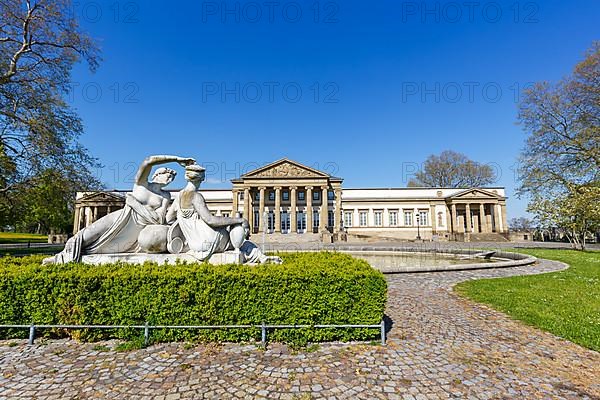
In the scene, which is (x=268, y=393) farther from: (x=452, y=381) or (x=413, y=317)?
(x=413, y=317)

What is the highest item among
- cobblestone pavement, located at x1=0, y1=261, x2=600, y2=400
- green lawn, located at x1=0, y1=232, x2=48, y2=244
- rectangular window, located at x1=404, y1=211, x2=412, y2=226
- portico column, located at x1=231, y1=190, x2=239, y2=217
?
portico column, located at x1=231, y1=190, x2=239, y2=217

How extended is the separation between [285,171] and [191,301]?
44.7m

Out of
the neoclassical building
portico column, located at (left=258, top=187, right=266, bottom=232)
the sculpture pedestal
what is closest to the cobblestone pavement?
the sculpture pedestal

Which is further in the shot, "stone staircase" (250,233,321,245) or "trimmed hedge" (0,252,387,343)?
"stone staircase" (250,233,321,245)

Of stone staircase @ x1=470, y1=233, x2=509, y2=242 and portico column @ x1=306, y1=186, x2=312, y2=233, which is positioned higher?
portico column @ x1=306, y1=186, x2=312, y2=233

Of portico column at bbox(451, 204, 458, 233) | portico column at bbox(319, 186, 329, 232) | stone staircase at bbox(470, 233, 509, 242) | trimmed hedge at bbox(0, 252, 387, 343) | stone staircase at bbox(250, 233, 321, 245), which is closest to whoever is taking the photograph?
trimmed hedge at bbox(0, 252, 387, 343)

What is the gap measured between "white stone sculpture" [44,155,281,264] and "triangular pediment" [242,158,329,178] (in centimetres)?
4280

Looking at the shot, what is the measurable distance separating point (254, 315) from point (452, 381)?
8.19 feet

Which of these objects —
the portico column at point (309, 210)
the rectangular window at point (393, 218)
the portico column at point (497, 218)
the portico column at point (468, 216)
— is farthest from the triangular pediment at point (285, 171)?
the portico column at point (497, 218)

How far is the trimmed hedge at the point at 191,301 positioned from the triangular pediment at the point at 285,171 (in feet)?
145

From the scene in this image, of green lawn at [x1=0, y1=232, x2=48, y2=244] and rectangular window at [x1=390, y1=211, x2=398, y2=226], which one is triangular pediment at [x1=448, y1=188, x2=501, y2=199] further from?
green lawn at [x1=0, y1=232, x2=48, y2=244]

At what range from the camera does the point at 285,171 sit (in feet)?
159

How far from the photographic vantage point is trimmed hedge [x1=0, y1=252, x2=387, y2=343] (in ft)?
13.3

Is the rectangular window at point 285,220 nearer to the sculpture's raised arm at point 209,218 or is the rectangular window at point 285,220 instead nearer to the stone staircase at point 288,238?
the stone staircase at point 288,238
